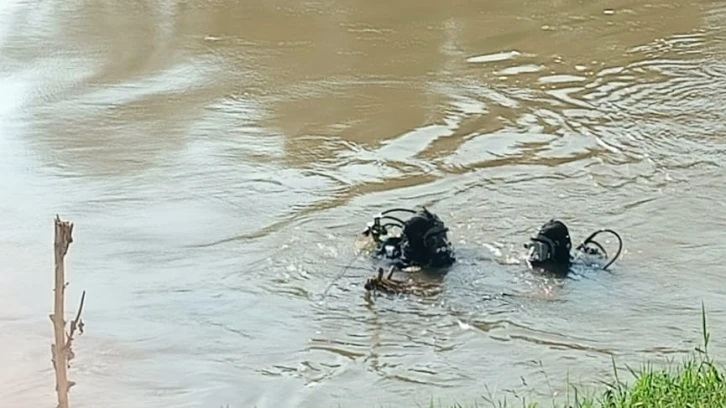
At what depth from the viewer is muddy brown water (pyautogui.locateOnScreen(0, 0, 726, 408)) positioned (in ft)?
21.7

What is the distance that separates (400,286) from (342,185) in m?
1.65

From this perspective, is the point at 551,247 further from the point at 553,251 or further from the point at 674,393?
the point at 674,393

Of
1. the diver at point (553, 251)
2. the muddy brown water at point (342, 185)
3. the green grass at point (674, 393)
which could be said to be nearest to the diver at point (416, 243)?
the muddy brown water at point (342, 185)

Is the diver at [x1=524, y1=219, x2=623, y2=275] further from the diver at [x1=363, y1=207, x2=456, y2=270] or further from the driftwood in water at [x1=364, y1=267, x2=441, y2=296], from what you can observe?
the driftwood in water at [x1=364, y1=267, x2=441, y2=296]

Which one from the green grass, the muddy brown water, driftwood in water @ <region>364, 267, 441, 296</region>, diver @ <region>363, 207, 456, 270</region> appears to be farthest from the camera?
diver @ <region>363, 207, 456, 270</region>

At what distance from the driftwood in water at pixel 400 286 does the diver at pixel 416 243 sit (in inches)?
6.7

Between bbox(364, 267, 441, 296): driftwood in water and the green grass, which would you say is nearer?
the green grass

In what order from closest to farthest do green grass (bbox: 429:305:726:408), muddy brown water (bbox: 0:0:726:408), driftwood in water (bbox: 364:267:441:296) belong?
1. green grass (bbox: 429:305:726:408)
2. muddy brown water (bbox: 0:0:726:408)
3. driftwood in water (bbox: 364:267:441:296)

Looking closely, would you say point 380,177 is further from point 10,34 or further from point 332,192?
point 10,34

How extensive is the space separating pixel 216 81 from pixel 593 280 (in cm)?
462

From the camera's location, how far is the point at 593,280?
7.51 meters

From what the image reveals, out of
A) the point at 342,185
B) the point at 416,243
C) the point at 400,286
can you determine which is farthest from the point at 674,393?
the point at 342,185

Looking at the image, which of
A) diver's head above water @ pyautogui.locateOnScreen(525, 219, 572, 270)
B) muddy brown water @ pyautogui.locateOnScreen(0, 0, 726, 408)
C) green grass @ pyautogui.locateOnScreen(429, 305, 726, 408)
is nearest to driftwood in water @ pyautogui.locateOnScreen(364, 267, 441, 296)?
muddy brown water @ pyautogui.locateOnScreen(0, 0, 726, 408)

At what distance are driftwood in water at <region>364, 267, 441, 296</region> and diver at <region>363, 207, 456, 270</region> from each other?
17 centimetres
